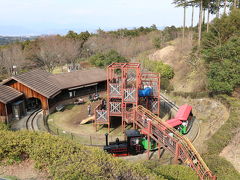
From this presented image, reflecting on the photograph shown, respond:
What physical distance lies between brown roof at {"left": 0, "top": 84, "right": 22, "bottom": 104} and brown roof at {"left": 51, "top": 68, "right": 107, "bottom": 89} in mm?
5331

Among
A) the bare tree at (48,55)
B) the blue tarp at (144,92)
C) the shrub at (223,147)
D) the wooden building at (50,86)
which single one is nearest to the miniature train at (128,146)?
the shrub at (223,147)

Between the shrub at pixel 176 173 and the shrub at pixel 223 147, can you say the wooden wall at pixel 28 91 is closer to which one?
the shrub at pixel 176 173

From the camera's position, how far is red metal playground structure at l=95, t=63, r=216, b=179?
41.7ft

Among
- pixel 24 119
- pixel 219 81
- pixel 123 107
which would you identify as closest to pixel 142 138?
pixel 123 107

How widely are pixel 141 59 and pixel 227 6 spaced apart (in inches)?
788

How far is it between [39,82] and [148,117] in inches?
581

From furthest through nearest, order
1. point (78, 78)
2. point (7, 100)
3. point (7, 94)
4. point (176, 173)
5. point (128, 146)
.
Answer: point (78, 78), point (7, 94), point (7, 100), point (128, 146), point (176, 173)

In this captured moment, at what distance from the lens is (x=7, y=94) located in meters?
21.9

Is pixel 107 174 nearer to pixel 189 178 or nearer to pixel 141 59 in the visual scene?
pixel 189 178

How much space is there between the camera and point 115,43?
5616 cm

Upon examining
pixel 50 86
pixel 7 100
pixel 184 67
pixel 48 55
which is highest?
pixel 48 55

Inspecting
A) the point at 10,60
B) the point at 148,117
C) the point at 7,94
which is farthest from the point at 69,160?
the point at 10,60

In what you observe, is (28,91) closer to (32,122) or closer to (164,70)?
(32,122)

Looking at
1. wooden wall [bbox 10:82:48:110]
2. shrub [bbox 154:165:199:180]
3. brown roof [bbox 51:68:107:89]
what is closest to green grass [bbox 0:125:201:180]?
shrub [bbox 154:165:199:180]
